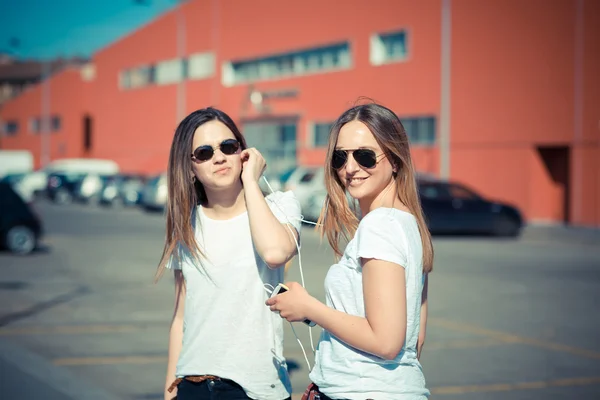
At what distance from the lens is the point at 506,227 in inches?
885

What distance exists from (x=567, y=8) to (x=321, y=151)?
1287 cm

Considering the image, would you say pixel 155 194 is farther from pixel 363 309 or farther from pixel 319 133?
pixel 363 309

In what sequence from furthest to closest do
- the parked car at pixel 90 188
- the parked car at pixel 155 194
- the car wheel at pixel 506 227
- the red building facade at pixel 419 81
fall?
the parked car at pixel 90 188, the parked car at pixel 155 194, the red building facade at pixel 419 81, the car wheel at pixel 506 227

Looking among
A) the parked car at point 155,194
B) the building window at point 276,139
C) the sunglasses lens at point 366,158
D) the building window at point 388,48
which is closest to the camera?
the sunglasses lens at point 366,158

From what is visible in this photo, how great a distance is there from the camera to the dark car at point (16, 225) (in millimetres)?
16547

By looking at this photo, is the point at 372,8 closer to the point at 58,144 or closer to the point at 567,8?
the point at 567,8

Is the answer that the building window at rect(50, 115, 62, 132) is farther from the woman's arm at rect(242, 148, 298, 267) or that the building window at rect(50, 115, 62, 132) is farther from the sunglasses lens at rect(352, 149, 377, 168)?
the sunglasses lens at rect(352, 149, 377, 168)

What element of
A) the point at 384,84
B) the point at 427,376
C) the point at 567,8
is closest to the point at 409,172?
the point at 427,376

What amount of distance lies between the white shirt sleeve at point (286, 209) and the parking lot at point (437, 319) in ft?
11.2

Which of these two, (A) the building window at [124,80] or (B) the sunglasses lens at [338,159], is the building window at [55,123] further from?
(B) the sunglasses lens at [338,159]

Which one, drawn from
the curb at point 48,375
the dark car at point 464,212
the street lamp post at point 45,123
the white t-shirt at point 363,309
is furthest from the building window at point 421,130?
the street lamp post at point 45,123

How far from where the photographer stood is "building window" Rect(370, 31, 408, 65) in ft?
111

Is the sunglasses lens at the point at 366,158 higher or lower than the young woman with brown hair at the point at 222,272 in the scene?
higher

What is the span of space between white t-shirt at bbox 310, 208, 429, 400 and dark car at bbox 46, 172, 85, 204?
128ft
